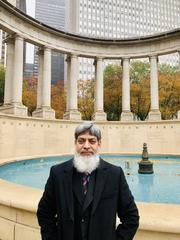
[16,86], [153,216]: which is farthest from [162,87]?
[153,216]

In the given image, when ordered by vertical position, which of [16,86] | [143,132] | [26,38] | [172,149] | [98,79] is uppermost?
[26,38]

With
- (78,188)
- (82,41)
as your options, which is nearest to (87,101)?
(82,41)

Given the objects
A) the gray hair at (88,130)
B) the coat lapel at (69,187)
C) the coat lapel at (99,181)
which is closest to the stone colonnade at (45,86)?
the gray hair at (88,130)

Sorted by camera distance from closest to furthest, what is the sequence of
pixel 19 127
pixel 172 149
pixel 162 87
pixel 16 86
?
pixel 19 127 < pixel 16 86 < pixel 172 149 < pixel 162 87

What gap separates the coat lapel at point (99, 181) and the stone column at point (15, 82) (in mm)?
39245

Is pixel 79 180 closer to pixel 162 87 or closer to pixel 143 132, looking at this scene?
pixel 143 132

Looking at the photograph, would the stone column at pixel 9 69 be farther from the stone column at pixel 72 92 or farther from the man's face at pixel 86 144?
the man's face at pixel 86 144

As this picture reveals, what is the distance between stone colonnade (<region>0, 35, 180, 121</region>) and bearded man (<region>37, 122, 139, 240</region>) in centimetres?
3898

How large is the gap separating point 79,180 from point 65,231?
0.91 m

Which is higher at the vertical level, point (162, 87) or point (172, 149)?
point (162, 87)

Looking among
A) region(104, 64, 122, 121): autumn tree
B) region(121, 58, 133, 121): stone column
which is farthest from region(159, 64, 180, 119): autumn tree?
region(121, 58, 133, 121): stone column

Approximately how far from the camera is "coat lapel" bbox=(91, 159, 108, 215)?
4469 millimetres

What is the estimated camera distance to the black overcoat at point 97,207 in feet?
14.6

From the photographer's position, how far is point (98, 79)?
178ft
